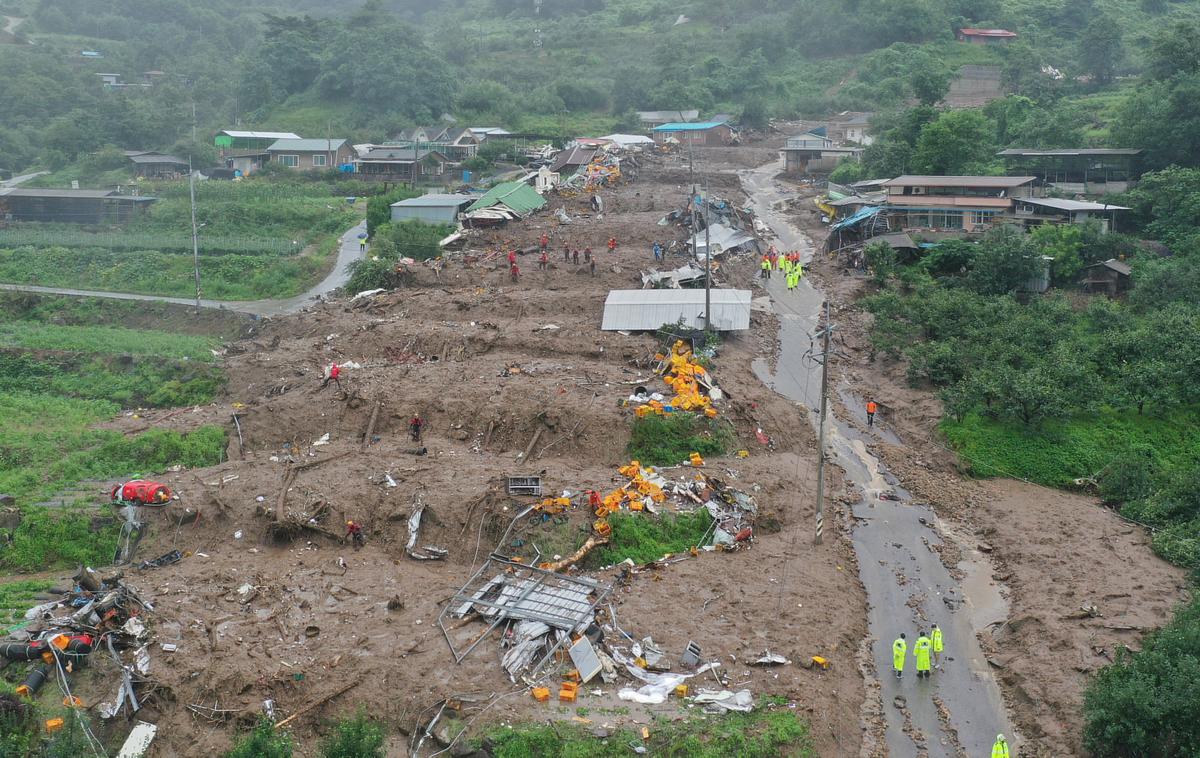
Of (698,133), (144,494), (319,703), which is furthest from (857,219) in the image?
(319,703)

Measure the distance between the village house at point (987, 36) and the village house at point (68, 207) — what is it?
2578 inches

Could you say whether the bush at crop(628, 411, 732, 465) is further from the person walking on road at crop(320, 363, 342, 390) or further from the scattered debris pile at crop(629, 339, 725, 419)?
the person walking on road at crop(320, 363, 342, 390)

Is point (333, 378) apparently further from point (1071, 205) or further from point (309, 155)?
point (309, 155)

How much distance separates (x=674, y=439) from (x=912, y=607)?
7.43 metres

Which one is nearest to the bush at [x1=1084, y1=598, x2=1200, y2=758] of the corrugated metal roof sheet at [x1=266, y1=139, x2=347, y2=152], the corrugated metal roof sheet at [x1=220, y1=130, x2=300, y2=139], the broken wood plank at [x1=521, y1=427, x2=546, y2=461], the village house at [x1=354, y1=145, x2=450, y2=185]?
the broken wood plank at [x1=521, y1=427, x2=546, y2=461]

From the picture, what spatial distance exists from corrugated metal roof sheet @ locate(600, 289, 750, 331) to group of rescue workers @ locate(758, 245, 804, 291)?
6814 mm

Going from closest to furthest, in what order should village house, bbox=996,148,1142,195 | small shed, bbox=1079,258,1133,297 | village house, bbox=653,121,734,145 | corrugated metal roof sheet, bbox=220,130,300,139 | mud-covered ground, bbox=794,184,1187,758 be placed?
mud-covered ground, bbox=794,184,1187,758, small shed, bbox=1079,258,1133,297, village house, bbox=996,148,1142,195, corrugated metal roof sheet, bbox=220,130,300,139, village house, bbox=653,121,734,145

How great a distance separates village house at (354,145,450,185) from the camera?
63344 mm

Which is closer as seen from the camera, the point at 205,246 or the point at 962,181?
the point at 962,181

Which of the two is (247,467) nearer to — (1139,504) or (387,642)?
(387,642)

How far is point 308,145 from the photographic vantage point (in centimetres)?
6656

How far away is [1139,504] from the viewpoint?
24.6 metres

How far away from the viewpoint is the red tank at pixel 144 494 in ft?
75.5

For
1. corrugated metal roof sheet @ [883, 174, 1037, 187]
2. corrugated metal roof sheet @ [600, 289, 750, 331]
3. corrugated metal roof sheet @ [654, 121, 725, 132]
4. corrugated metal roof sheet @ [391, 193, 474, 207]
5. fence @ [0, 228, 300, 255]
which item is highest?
corrugated metal roof sheet @ [654, 121, 725, 132]
